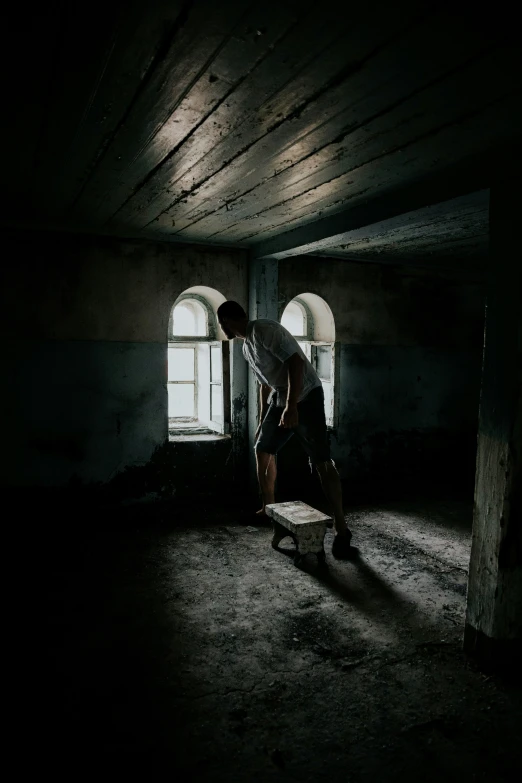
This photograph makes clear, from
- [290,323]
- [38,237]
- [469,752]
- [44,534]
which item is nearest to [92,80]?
[38,237]

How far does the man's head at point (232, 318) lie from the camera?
3945 mm

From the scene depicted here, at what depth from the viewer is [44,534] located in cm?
420

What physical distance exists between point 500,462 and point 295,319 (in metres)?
3.73

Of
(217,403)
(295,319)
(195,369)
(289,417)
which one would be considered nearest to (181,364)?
(195,369)

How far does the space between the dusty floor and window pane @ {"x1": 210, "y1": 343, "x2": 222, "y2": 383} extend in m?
1.80

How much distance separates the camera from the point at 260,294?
490 centimetres

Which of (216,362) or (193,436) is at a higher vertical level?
(216,362)

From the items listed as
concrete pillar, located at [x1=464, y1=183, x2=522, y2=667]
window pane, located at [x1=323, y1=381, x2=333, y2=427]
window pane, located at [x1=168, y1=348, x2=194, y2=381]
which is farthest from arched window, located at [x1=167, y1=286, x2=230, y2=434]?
concrete pillar, located at [x1=464, y1=183, x2=522, y2=667]

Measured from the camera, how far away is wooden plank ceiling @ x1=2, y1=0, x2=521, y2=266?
5.18 ft

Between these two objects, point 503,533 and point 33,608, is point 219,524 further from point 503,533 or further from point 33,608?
point 503,533

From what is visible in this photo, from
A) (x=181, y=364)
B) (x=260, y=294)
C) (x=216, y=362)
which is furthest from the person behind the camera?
(x=181, y=364)

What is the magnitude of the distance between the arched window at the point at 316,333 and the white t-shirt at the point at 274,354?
1.62 meters

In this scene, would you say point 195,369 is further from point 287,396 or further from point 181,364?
point 287,396

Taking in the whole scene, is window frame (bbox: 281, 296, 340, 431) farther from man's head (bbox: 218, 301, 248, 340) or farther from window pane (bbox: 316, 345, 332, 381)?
man's head (bbox: 218, 301, 248, 340)
